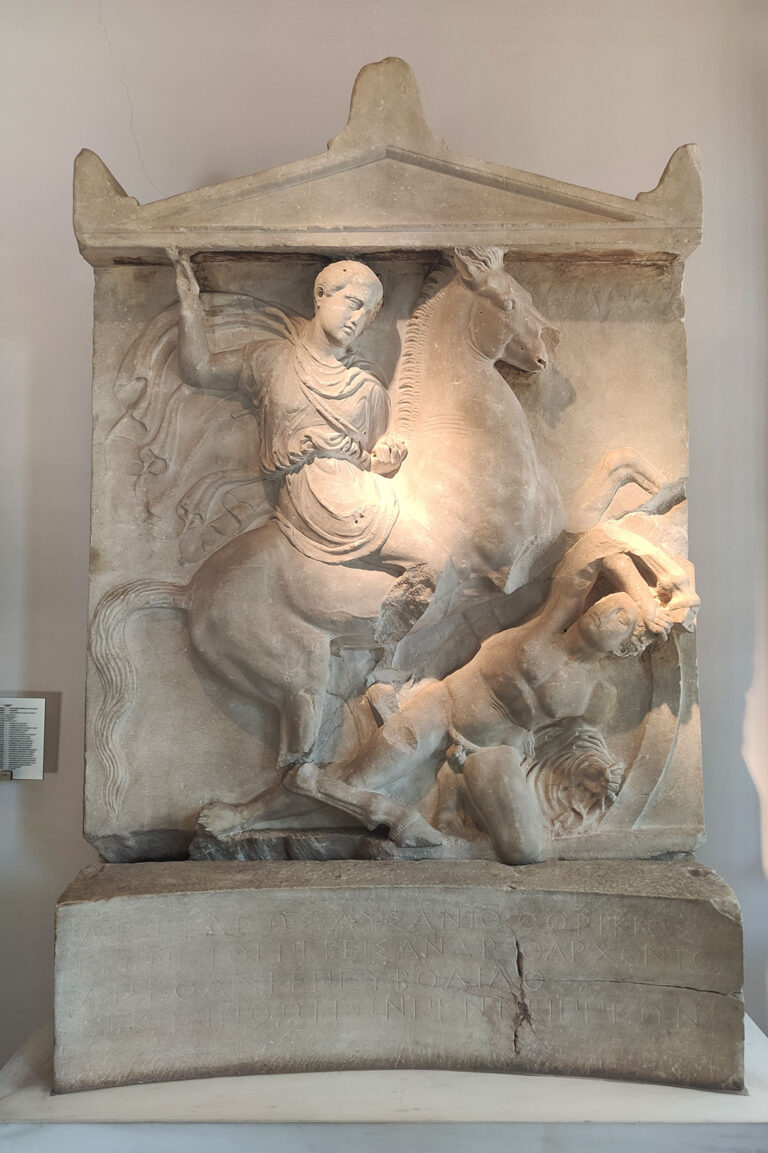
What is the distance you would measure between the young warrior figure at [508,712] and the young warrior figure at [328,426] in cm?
35

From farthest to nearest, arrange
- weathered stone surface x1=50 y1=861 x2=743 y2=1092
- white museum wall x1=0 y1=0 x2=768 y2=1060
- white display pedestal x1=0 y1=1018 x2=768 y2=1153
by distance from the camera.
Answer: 1. white museum wall x1=0 y1=0 x2=768 y2=1060
2. weathered stone surface x1=50 y1=861 x2=743 y2=1092
3. white display pedestal x1=0 y1=1018 x2=768 y2=1153

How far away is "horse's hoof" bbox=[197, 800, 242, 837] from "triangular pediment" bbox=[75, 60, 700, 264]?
5.20ft

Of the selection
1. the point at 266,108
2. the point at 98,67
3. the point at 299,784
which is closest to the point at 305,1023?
the point at 299,784

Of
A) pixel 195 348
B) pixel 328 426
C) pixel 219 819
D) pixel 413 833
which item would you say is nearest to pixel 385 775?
pixel 413 833

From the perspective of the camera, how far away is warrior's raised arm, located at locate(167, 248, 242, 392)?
2967mm

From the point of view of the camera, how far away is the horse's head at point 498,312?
117 inches

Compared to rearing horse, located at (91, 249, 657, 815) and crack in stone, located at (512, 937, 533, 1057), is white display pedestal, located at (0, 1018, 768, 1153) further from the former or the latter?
rearing horse, located at (91, 249, 657, 815)

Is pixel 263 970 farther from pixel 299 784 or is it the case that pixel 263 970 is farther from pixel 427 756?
pixel 427 756

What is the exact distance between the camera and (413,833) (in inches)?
114

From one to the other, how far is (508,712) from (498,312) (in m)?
1.13

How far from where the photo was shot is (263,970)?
8.88 ft

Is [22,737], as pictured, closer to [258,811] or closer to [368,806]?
[258,811]

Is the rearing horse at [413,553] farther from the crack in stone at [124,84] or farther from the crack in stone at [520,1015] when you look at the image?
the crack in stone at [124,84]

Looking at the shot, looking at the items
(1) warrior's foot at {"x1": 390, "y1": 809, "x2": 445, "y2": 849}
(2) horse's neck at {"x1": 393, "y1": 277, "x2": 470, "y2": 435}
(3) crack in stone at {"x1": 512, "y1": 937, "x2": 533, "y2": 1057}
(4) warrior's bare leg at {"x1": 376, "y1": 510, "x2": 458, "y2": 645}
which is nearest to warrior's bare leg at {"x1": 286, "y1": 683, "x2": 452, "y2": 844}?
(1) warrior's foot at {"x1": 390, "y1": 809, "x2": 445, "y2": 849}
